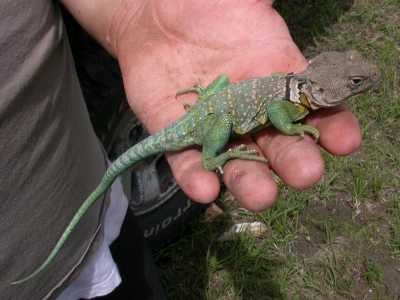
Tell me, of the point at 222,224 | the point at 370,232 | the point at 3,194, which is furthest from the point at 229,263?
the point at 3,194

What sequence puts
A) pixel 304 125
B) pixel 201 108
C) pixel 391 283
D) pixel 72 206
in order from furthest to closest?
pixel 391 283 < pixel 201 108 < pixel 304 125 < pixel 72 206

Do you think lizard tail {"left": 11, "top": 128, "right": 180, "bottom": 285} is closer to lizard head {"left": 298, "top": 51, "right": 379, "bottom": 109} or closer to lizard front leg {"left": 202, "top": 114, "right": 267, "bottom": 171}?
lizard front leg {"left": 202, "top": 114, "right": 267, "bottom": 171}

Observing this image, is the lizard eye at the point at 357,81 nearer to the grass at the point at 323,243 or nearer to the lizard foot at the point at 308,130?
the lizard foot at the point at 308,130

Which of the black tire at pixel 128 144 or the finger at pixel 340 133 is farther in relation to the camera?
the black tire at pixel 128 144

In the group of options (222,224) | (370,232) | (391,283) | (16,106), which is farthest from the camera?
(222,224)

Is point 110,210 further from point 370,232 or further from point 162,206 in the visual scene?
point 370,232

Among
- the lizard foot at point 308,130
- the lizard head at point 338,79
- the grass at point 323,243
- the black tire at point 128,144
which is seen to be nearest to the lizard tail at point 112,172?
the lizard foot at point 308,130

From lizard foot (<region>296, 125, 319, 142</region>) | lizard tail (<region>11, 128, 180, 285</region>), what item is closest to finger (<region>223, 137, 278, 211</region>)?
lizard foot (<region>296, 125, 319, 142</region>)
